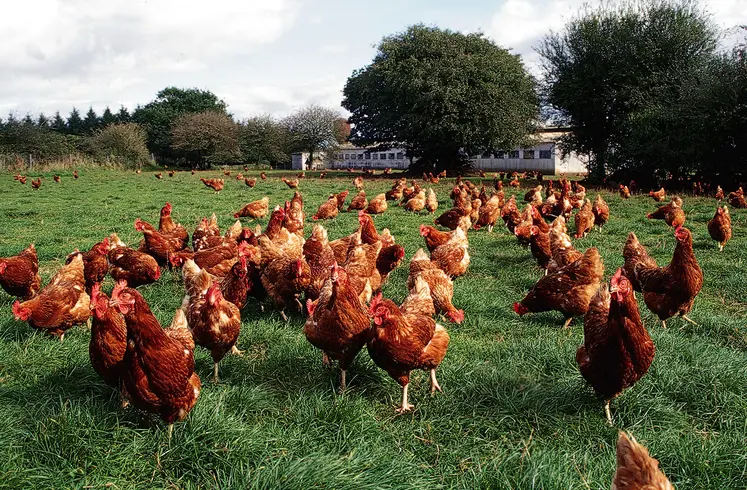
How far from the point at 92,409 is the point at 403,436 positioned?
2.17 meters

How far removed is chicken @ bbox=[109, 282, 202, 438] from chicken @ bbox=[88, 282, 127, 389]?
394mm

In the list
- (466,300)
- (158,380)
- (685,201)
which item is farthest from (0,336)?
(685,201)

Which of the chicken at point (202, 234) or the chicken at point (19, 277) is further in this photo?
the chicken at point (202, 234)

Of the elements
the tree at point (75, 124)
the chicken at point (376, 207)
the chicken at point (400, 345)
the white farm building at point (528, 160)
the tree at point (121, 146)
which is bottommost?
the chicken at point (400, 345)

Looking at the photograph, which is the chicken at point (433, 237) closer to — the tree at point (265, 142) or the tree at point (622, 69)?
the tree at point (622, 69)

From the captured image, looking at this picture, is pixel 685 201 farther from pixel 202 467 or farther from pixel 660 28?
pixel 202 467

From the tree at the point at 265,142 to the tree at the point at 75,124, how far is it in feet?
102

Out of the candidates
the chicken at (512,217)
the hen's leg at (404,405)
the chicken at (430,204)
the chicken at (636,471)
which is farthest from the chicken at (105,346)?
the chicken at (430,204)

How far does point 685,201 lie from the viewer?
16031mm

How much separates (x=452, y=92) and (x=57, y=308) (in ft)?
87.3

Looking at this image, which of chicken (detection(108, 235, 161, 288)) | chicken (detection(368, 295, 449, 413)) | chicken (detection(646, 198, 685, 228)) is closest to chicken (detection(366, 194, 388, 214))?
chicken (detection(646, 198, 685, 228))

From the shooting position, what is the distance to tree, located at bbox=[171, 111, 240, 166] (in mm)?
53250

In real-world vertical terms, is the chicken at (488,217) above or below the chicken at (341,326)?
above

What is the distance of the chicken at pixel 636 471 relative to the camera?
5.57 ft
